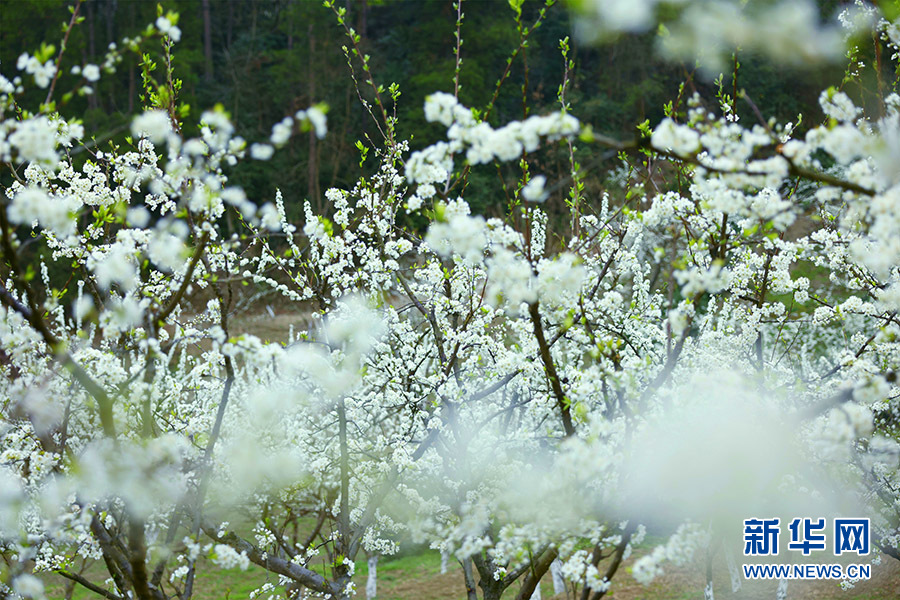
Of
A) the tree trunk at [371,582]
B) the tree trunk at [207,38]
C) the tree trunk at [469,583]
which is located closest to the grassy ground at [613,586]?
the tree trunk at [371,582]

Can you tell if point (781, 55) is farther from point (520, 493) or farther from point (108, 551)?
point (108, 551)

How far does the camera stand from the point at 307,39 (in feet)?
67.4

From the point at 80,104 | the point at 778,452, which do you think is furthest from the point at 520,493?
the point at 80,104

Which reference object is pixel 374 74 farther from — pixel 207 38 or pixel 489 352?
pixel 489 352

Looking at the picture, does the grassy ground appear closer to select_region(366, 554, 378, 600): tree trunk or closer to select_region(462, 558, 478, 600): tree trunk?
select_region(366, 554, 378, 600): tree trunk

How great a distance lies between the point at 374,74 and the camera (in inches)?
792

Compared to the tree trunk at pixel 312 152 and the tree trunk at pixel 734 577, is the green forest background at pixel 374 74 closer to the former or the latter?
the tree trunk at pixel 312 152

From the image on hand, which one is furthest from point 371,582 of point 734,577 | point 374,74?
point 374,74

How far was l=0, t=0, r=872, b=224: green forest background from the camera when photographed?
18469mm

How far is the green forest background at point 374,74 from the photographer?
1847cm

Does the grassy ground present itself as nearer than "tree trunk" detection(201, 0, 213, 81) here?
Yes

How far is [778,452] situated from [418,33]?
20.6m

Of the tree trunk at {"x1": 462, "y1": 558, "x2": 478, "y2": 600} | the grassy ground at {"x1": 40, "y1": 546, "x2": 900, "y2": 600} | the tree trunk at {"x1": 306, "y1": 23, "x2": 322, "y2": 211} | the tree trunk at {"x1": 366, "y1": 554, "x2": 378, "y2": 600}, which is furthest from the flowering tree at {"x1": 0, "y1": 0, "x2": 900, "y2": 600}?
the tree trunk at {"x1": 306, "y1": 23, "x2": 322, "y2": 211}

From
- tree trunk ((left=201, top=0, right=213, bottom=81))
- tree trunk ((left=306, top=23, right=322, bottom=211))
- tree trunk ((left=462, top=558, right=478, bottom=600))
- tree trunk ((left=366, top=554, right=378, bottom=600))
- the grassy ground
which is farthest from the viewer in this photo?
tree trunk ((left=201, top=0, right=213, bottom=81))
